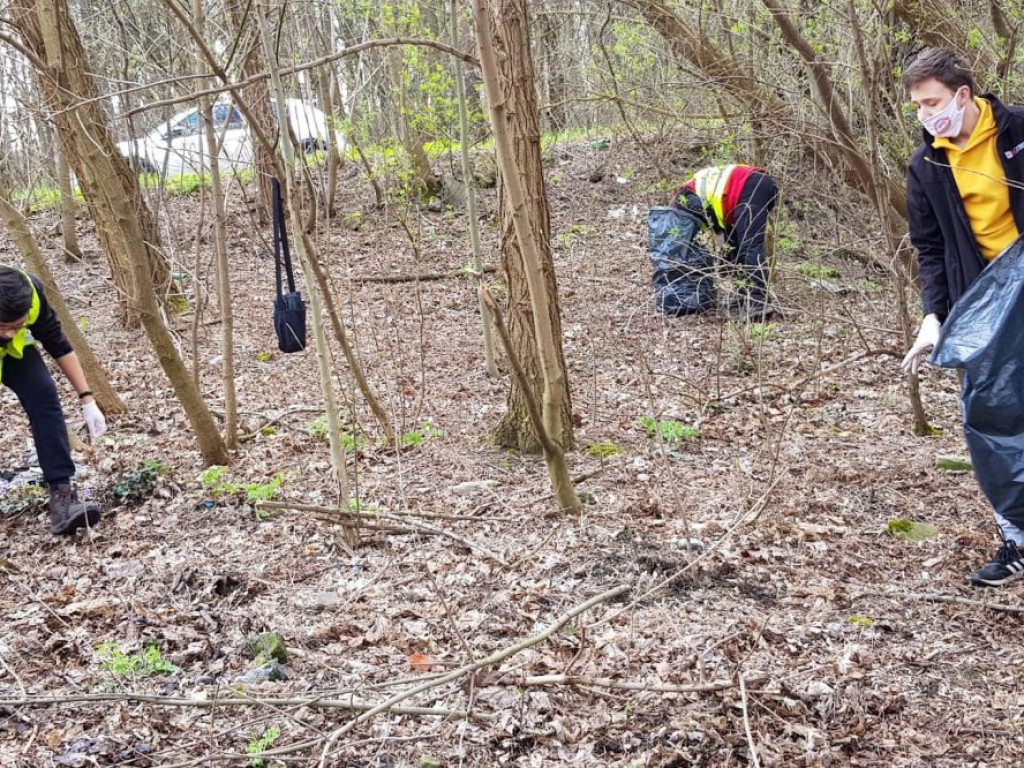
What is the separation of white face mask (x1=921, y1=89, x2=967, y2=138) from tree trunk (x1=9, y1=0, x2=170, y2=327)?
9.57 feet

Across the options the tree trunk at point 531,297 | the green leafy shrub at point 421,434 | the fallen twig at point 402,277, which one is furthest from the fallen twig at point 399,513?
the fallen twig at point 402,277

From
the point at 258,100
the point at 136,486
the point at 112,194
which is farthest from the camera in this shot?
the point at 258,100

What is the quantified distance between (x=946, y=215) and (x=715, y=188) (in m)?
4.13

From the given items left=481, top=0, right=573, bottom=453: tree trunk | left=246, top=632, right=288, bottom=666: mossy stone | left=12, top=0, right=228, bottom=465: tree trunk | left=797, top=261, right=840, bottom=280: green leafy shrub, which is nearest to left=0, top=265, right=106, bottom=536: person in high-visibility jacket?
left=12, top=0, right=228, bottom=465: tree trunk

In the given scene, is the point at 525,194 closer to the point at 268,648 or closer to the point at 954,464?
the point at 268,648

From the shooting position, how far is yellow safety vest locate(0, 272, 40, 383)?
13.9 feet

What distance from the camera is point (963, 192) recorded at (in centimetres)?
325

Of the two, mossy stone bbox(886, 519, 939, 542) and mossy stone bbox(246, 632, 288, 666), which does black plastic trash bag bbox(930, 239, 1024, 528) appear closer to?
mossy stone bbox(886, 519, 939, 542)

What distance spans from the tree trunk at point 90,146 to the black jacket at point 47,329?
0.38 meters

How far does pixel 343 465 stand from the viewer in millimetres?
3955

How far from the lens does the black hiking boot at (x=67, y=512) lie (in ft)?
14.3

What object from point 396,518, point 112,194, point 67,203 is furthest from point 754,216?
point 67,203

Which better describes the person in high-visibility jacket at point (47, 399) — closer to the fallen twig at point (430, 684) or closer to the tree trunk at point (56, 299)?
the tree trunk at point (56, 299)

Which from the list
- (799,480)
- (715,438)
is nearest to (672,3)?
(715,438)
